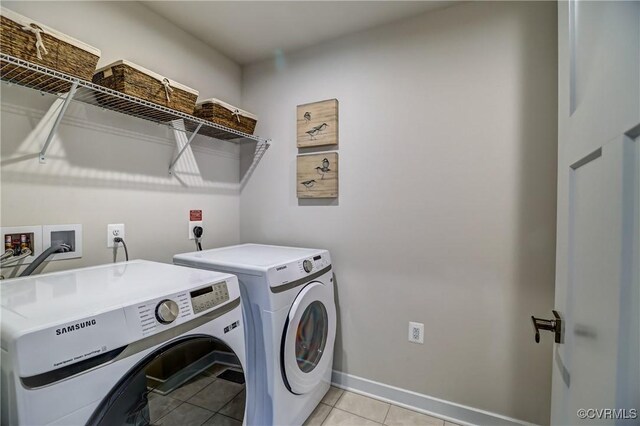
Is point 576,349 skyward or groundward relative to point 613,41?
groundward

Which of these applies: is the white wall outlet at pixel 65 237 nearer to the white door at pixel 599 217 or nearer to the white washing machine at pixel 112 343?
the white washing machine at pixel 112 343

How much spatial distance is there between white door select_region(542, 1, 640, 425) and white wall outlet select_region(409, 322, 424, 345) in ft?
2.75

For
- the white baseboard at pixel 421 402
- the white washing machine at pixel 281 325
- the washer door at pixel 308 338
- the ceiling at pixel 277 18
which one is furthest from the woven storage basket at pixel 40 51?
the white baseboard at pixel 421 402

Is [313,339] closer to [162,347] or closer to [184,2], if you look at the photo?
[162,347]

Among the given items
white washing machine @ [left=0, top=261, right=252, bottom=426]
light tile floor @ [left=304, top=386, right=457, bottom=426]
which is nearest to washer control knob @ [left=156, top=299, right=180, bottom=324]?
white washing machine @ [left=0, top=261, right=252, bottom=426]

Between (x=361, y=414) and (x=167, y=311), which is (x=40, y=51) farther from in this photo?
(x=361, y=414)

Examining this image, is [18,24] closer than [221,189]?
Yes

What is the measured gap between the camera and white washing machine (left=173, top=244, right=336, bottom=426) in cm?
128

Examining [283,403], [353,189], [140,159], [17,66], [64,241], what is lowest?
[283,403]

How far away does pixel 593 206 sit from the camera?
0.64 m

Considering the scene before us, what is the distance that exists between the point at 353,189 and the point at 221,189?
3.33 ft

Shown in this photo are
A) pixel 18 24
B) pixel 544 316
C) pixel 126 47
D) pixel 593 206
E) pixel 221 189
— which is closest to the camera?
pixel 593 206

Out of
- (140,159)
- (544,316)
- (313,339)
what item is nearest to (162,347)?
(313,339)

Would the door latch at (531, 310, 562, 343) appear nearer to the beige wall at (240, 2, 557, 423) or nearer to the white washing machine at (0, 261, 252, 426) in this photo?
the beige wall at (240, 2, 557, 423)
